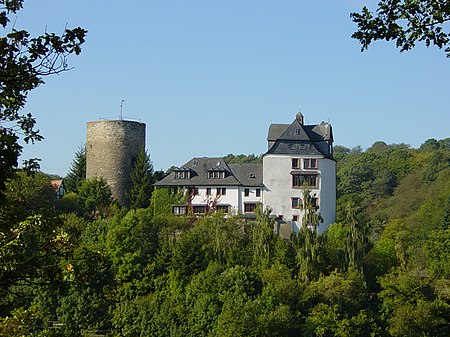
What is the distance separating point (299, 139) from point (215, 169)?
4749 millimetres

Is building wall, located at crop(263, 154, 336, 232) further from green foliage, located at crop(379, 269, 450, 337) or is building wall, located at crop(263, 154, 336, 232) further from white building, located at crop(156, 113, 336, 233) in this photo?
green foliage, located at crop(379, 269, 450, 337)

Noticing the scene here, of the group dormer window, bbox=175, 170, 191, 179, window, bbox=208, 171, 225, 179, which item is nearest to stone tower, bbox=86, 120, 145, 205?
dormer window, bbox=175, 170, 191, 179

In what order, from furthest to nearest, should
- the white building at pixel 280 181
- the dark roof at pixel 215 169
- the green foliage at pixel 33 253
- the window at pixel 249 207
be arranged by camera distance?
the dark roof at pixel 215 169, the window at pixel 249 207, the white building at pixel 280 181, the green foliage at pixel 33 253

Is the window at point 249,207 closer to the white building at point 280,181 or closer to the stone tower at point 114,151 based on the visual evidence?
the white building at point 280,181

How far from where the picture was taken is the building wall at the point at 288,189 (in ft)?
125

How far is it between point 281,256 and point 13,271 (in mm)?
26564

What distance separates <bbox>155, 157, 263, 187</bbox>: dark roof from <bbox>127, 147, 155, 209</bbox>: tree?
1086 millimetres

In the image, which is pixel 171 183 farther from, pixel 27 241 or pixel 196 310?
pixel 27 241

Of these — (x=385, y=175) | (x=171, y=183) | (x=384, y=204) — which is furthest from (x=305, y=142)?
(x=385, y=175)

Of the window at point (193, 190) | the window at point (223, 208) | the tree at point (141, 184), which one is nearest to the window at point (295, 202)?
the window at point (223, 208)

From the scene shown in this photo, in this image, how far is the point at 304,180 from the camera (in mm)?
38531

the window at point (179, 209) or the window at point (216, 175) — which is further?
the window at point (216, 175)

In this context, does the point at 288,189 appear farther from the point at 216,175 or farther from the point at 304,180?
the point at 216,175

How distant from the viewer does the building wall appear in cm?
3825
